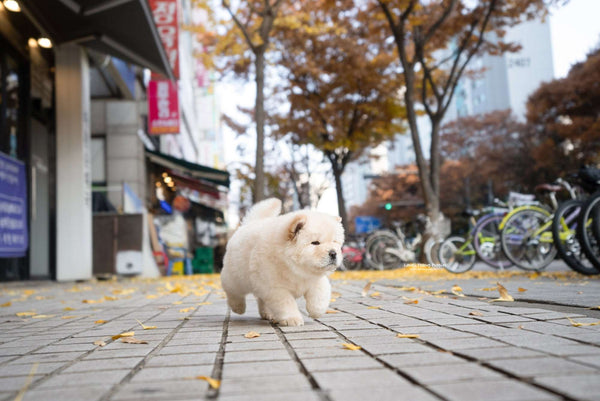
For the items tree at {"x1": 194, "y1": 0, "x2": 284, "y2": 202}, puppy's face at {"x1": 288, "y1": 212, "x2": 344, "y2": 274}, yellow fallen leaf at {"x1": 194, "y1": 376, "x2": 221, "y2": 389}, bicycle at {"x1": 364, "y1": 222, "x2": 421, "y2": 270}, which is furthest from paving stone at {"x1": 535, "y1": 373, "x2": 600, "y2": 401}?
bicycle at {"x1": 364, "y1": 222, "x2": 421, "y2": 270}

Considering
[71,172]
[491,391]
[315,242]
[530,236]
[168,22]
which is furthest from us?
[168,22]

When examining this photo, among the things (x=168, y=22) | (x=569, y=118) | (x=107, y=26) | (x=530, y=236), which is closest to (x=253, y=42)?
(x=168, y=22)

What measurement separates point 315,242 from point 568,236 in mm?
4927

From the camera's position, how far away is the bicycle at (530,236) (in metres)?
7.76

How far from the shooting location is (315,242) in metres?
3.08

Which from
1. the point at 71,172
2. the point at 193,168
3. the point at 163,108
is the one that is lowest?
the point at 71,172

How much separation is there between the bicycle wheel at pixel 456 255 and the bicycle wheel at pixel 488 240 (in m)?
0.67

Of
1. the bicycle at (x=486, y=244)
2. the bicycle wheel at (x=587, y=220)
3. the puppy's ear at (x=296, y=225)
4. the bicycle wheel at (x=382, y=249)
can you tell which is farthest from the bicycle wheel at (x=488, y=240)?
the puppy's ear at (x=296, y=225)

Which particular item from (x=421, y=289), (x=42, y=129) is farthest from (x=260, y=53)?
(x=421, y=289)

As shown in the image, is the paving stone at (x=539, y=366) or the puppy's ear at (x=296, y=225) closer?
the paving stone at (x=539, y=366)

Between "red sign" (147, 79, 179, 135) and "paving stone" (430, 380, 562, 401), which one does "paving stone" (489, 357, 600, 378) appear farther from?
"red sign" (147, 79, 179, 135)

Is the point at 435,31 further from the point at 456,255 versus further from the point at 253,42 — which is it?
the point at 456,255

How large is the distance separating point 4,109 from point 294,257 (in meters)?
7.89

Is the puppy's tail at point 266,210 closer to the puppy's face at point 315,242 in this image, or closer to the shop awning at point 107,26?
the puppy's face at point 315,242
